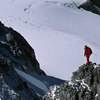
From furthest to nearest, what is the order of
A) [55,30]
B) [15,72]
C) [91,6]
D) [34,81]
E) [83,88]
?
[91,6] < [55,30] < [34,81] < [15,72] < [83,88]

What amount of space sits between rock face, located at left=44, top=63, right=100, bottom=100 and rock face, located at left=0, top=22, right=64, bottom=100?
260 cm

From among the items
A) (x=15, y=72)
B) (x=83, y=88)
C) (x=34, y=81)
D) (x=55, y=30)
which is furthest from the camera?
(x=55, y=30)

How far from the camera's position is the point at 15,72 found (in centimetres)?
1814

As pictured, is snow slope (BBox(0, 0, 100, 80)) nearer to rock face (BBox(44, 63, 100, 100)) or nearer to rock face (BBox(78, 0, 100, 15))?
rock face (BBox(78, 0, 100, 15))

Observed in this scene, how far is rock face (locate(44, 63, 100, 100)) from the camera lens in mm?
13133

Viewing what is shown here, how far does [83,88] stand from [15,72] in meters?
6.09

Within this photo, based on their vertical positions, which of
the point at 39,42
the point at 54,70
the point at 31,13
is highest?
the point at 31,13

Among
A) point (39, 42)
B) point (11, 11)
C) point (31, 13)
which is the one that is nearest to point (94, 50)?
point (39, 42)

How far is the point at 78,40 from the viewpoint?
35.9m

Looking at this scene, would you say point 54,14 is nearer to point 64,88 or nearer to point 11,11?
point 11,11

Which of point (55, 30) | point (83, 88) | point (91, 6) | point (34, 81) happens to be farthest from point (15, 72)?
point (91, 6)

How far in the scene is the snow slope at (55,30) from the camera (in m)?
29.0

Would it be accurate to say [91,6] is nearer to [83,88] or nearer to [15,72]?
[15,72]

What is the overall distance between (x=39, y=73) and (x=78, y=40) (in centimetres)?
1396
